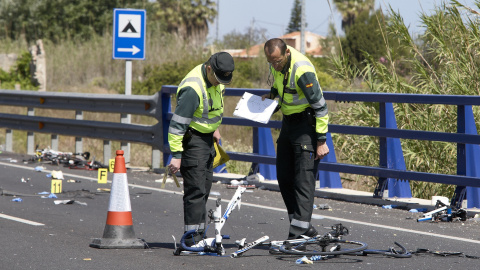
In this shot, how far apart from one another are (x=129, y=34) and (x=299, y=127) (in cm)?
785

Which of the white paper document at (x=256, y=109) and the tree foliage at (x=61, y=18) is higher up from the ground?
the tree foliage at (x=61, y=18)

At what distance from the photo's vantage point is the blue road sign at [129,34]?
45.3 feet

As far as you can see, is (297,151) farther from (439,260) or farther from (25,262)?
(25,262)

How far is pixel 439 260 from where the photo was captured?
623 centimetres

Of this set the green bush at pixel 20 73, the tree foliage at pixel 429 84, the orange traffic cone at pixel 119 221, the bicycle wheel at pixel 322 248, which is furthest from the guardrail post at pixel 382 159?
the green bush at pixel 20 73

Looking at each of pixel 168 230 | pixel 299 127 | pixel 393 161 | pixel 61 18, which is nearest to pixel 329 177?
pixel 393 161

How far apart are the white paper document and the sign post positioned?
7.14m

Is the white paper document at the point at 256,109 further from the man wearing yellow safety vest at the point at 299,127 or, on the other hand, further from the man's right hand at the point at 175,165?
the man's right hand at the point at 175,165

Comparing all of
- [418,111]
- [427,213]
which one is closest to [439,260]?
[427,213]

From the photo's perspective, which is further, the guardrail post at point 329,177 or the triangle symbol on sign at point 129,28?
the triangle symbol on sign at point 129,28

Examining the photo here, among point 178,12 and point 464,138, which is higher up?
point 178,12

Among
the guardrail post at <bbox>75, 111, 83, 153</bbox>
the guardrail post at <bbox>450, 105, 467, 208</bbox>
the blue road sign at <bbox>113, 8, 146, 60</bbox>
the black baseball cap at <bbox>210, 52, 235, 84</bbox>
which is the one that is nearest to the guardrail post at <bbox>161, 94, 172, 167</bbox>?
the blue road sign at <bbox>113, 8, 146, 60</bbox>

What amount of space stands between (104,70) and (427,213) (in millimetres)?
26407

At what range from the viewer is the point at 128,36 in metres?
13.9
